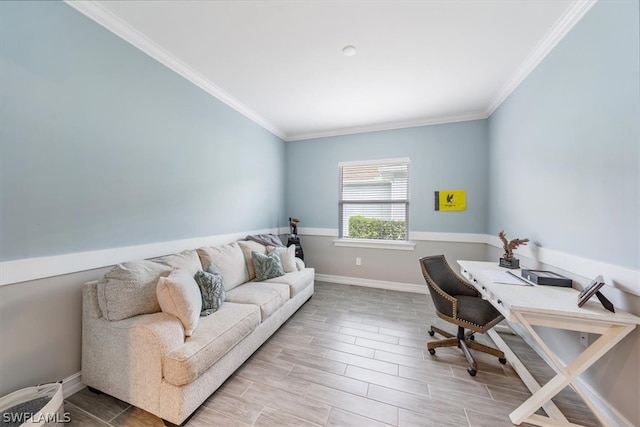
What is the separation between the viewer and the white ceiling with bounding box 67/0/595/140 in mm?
1709

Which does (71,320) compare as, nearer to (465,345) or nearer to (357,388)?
(357,388)

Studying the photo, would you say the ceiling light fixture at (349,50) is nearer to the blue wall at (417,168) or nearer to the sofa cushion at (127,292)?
the blue wall at (417,168)

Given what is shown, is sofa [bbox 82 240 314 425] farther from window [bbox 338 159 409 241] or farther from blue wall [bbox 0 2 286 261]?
window [bbox 338 159 409 241]

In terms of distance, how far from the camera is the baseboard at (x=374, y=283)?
371 cm

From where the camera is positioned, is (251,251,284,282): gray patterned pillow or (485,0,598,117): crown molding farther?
(251,251,284,282): gray patterned pillow

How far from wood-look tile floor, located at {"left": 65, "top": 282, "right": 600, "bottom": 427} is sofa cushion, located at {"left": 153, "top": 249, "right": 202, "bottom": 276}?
94cm

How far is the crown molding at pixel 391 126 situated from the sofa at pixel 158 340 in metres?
3.14

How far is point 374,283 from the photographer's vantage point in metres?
3.96

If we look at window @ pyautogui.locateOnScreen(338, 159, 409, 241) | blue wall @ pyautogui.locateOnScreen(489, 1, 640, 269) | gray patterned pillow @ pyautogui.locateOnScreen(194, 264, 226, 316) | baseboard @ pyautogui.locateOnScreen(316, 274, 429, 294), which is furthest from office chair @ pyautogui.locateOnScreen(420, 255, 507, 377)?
gray patterned pillow @ pyautogui.locateOnScreen(194, 264, 226, 316)

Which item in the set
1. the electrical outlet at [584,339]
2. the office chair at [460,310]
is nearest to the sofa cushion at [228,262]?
Answer: the office chair at [460,310]

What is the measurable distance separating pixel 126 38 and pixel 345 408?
3306mm

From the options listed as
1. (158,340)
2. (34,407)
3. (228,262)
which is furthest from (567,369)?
(34,407)

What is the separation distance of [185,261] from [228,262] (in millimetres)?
505

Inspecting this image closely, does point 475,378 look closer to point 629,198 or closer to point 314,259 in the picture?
point 629,198
